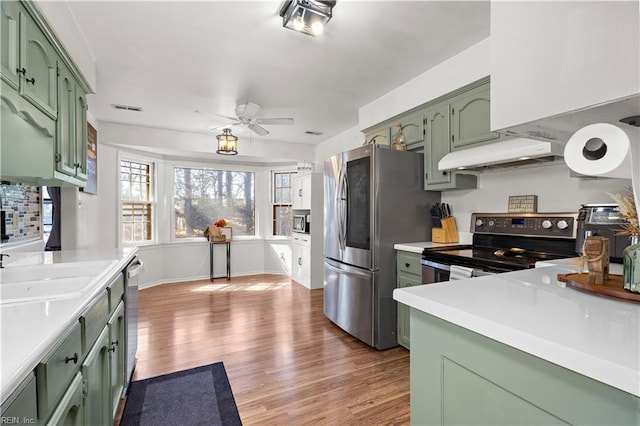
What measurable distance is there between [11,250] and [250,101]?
2.44 meters

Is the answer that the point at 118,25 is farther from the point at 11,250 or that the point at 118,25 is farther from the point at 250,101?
the point at 11,250

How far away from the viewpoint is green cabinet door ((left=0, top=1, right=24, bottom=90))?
1.31m

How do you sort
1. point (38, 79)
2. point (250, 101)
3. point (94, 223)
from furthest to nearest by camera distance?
point (94, 223), point (250, 101), point (38, 79)

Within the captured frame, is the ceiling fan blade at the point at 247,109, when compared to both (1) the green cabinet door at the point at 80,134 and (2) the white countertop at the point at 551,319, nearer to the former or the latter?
(1) the green cabinet door at the point at 80,134

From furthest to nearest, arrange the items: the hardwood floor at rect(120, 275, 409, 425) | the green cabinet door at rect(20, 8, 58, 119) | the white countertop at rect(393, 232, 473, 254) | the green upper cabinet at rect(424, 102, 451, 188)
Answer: the green upper cabinet at rect(424, 102, 451, 188), the white countertop at rect(393, 232, 473, 254), the hardwood floor at rect(120, 275, 409, 425), the green cabinet door at rect(20, 8, 58, 119)

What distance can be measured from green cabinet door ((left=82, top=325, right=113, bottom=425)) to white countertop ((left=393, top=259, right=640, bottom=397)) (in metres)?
1.22

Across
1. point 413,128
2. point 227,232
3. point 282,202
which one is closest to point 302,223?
point 282,202

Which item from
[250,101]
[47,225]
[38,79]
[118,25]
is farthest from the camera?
[250,101]

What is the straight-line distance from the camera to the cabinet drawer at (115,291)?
5.32 feet

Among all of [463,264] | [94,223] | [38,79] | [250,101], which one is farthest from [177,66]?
[463,264]

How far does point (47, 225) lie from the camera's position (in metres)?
3.03

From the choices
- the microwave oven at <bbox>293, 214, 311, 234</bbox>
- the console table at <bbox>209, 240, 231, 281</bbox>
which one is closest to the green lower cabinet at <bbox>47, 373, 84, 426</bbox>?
the microwave oven at <bbox>293, 214, 311, 234</bbox>

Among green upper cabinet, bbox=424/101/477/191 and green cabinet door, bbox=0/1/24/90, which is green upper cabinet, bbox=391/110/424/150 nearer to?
green upper cabinet, bbox=424/101/477/191

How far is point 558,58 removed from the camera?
787 mm
